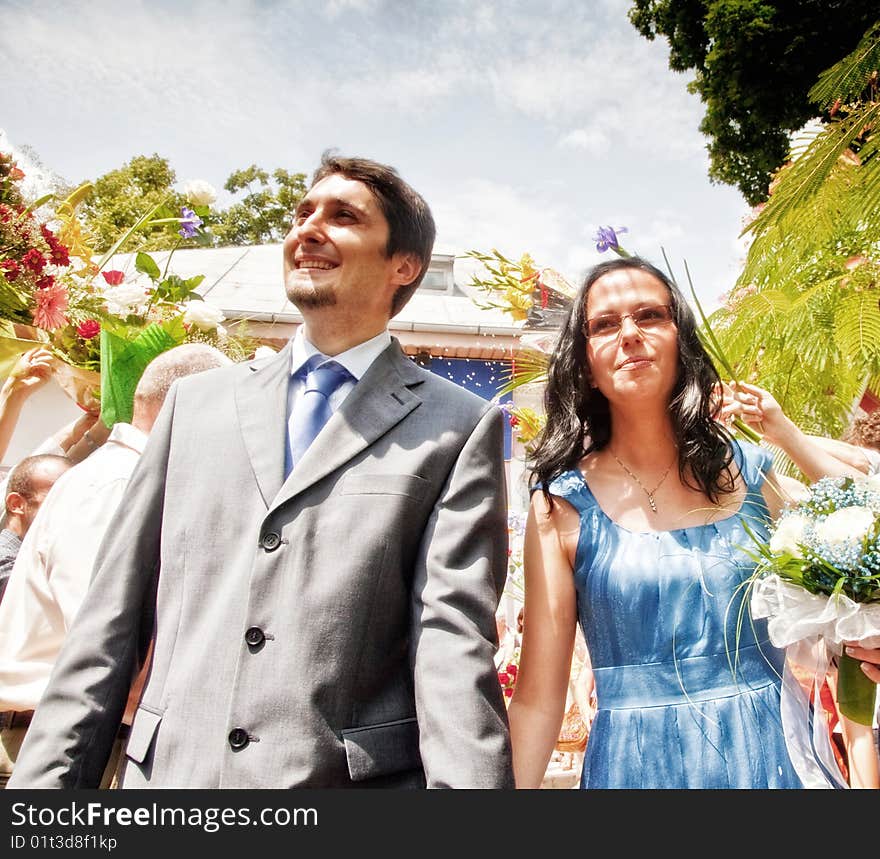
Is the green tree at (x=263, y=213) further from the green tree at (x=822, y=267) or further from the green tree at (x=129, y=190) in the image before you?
the green tree at (x=822, y=267)

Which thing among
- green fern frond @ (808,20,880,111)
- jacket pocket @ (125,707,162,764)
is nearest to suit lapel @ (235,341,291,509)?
jacket pocket @ (125,707,162,764)

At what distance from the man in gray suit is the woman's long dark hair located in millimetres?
588

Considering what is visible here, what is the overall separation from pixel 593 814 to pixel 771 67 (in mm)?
14350

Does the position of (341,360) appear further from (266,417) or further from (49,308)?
(49,308)

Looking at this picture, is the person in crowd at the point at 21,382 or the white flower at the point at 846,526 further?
the person in crowd at the point at 21,382

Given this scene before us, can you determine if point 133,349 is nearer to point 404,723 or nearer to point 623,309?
point 623,309

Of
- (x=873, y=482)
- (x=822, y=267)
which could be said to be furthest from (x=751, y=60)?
(x=873, y=482)

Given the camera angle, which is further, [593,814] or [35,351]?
[35,351]

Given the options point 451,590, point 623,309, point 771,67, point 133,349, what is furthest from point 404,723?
point 771,67

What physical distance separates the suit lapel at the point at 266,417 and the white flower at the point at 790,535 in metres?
→ 1.16

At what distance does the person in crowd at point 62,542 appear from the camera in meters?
2.51

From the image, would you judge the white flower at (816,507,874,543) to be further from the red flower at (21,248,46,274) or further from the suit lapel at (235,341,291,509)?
the red flower at (21,248,46,274)

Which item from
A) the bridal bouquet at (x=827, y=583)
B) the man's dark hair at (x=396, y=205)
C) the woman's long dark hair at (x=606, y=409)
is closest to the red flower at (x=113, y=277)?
the man's dark hair at (x=396, y=205)

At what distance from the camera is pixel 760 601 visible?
6.34 ft
